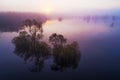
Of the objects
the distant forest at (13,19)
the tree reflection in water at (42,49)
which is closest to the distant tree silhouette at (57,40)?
the tree reflection in water at (42,49)

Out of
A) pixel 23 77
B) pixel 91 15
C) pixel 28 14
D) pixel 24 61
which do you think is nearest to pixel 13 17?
pixel 28 14

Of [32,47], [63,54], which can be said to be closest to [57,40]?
[63,54]

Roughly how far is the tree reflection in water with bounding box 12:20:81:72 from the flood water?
1.6 inches

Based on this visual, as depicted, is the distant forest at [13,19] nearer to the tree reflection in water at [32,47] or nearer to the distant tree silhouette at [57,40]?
the tree reflection in water at [32,47]

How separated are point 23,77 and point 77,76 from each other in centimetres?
62

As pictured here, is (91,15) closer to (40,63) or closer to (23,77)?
(40,63)

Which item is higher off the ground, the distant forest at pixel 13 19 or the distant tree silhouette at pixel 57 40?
the distant forest at pixel 13 19

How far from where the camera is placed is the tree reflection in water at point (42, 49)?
94.4 inches

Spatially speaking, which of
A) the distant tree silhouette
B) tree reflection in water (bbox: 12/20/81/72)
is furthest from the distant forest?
the distant tree silhouette

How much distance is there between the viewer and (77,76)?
239 cm

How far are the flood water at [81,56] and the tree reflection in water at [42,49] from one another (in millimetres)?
40

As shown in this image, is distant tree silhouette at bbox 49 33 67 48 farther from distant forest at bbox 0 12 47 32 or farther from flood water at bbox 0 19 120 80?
distant forest at bbox 0 12 47 32

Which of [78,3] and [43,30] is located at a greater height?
[78,3]

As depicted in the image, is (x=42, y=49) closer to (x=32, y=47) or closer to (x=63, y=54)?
(x=32, y=47)
